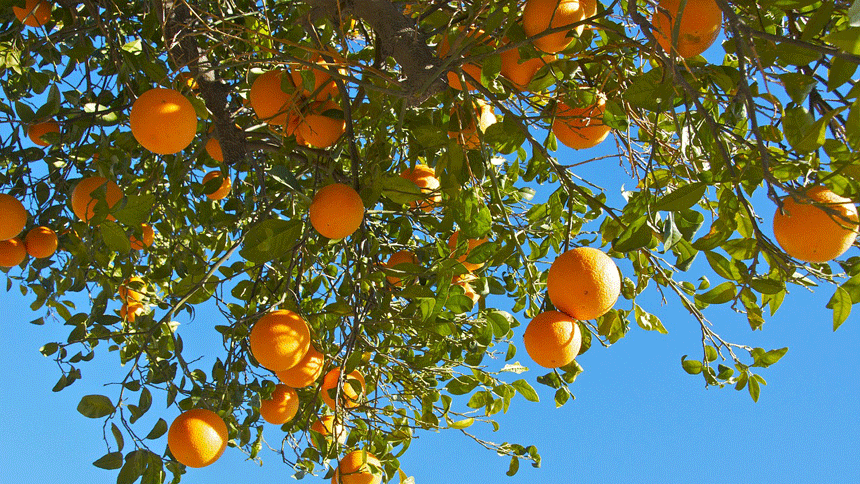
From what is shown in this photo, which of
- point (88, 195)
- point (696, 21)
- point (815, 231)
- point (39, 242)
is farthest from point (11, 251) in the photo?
point (815, 231)

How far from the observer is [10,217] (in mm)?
1627

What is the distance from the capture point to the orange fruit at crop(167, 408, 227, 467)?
1.34 m

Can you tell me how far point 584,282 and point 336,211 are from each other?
0.51m

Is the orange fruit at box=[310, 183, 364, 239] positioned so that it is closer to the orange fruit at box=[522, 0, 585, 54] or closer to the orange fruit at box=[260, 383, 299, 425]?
the orange fruit at box=[522, 0, 585, 54]

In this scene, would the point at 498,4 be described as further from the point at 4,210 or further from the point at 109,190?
the point at 4,210

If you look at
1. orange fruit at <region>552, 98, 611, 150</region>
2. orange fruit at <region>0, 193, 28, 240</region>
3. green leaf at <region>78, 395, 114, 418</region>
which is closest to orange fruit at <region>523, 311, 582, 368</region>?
orange fruit at <region>552, 98, 611, 150</region>

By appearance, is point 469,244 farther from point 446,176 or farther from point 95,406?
point 95,406

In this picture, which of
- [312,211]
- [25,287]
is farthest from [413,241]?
[25,287]

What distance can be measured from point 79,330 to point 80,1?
40.8 inches

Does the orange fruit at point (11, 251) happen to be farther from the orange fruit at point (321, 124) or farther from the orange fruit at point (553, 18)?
the orange fruit at point (553, 18)

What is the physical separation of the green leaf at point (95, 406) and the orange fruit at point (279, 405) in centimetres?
43

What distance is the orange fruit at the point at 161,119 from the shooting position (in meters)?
1.19

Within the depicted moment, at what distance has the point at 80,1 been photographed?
5.99ft

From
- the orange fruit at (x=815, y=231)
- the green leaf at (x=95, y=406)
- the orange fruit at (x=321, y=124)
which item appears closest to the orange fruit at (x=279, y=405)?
the green leaf at (x=95, y=406)
